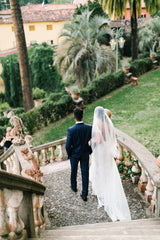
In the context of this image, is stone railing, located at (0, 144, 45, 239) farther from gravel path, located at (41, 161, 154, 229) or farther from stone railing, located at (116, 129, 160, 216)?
stone railing, located at (116, 129, 160, 216)

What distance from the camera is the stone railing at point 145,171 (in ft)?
10.8

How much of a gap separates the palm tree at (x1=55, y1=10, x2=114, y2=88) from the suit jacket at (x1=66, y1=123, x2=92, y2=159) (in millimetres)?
15452

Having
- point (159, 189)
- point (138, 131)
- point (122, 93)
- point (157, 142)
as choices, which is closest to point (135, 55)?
point (122, 93)

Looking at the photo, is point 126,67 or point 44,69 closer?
point 126,67

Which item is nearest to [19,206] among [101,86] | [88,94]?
[88,94]

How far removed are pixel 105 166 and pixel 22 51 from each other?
10.2m

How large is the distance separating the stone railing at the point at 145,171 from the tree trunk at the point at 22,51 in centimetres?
923

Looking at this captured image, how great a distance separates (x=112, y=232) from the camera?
2732 mm

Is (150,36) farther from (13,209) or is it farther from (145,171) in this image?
(13,209)

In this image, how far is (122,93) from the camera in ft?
51.5

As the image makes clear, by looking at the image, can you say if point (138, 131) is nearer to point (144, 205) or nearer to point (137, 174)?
point (137, 174)

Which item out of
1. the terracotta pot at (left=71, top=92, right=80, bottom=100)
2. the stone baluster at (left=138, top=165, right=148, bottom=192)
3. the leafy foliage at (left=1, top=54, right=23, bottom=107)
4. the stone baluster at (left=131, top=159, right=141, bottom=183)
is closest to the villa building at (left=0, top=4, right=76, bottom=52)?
the leafy foliage at (left=1, top=54, right=23, bottom=107)

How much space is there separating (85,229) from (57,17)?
136ft

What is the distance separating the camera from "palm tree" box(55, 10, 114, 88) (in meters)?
19.7
